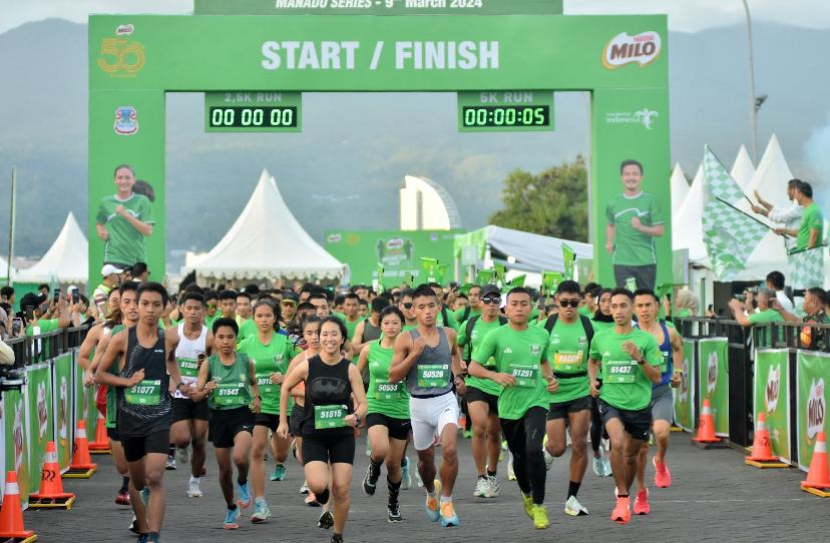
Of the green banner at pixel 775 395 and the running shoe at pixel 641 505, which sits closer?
the running shoe at pixel 641 505

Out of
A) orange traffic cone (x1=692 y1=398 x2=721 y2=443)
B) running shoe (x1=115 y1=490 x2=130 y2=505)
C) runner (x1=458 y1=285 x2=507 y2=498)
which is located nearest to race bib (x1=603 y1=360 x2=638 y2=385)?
runner (x1=458 y1=285 x2=507 y2=498)

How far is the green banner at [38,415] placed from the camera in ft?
41.9

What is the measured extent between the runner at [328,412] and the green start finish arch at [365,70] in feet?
48.9

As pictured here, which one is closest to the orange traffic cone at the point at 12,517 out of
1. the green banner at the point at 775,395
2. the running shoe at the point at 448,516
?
the running shoe at the point at 448,516

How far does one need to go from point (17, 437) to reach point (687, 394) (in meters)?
11.5

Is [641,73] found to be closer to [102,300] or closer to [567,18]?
[567,18]

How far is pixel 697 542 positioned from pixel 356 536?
103 inches

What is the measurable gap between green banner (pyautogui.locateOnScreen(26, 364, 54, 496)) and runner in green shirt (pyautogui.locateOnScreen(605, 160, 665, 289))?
13588 mm

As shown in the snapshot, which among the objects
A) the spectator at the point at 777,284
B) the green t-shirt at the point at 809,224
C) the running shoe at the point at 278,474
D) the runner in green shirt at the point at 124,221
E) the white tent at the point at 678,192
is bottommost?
the running shoe at the point at 278,474

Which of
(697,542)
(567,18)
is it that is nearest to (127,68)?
(567,18)

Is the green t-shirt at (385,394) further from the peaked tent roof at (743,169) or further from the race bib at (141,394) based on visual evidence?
the peaked tent roof at (743,169)

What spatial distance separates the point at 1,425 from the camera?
1088cm

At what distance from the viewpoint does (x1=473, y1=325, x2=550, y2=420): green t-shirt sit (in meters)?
11.7

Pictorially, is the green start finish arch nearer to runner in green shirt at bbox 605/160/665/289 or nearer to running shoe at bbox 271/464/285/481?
runner in green shirt at bbox 605/160/665/289
